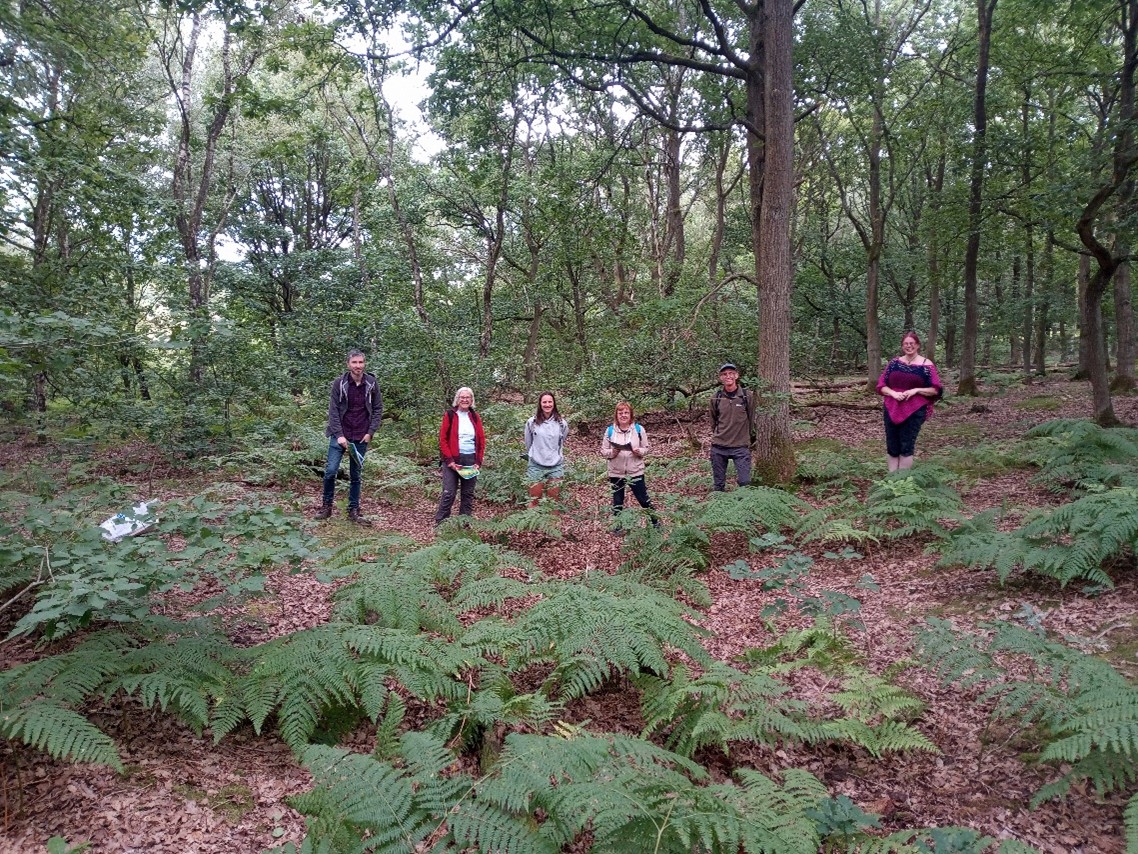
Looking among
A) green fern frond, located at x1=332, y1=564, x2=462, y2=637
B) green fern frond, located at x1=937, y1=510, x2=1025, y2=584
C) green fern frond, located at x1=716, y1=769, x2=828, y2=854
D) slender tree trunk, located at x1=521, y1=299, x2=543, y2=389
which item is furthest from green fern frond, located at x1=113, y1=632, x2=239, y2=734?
slender tree trunk, located at x1=521, y1=299, x2=543, y2=389

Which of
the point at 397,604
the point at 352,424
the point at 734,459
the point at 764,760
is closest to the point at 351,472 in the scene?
the point at 352,424

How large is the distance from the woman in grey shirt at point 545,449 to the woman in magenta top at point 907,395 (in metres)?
4.00

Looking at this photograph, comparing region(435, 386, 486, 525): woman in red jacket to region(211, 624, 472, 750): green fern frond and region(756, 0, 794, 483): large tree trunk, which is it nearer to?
region(756, 0, 794, 483): large tree trunk

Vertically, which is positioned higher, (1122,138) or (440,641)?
(1122,138)

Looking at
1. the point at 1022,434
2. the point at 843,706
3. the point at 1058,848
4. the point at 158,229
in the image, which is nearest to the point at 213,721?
Result: the point at 843,706

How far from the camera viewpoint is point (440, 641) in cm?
349

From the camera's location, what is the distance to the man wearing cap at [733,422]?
745cm

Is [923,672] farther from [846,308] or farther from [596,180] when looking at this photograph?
[846,308]

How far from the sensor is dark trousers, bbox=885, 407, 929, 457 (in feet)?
24.7

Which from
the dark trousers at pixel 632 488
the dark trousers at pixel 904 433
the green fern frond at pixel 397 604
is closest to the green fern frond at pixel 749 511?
the dark trousers at pixel 632 488

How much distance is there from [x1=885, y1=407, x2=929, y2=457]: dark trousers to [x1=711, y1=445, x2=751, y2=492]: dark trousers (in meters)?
1.83

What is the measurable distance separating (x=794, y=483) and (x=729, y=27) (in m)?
11.6

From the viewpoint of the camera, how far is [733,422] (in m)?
7.46

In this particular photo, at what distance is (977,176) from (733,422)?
853 centimetres
